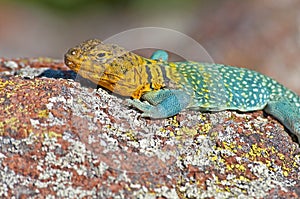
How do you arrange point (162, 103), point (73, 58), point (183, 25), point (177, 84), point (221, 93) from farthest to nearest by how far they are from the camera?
point (183, 25), point (221, 93), point (177, 84), point (162, 103), point (73, 58)

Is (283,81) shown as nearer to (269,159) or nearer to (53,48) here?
(269,159)

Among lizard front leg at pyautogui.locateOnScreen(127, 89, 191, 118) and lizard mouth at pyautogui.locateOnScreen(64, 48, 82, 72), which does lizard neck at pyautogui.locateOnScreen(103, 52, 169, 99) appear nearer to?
lizard front leg at pyautogui.locateOnScreen(127, 89, 191, 118)

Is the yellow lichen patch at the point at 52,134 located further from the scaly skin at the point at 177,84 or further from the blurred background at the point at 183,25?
the blurred background at the point at 183,25

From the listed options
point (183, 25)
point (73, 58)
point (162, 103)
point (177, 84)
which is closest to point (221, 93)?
point (177, 84)

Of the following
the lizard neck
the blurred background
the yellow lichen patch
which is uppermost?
the lizard neck

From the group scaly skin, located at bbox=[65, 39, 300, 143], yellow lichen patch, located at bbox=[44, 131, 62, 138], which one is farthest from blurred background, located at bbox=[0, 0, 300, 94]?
yellow lichen patch, located at bbox=[44, 131, 62, 138]

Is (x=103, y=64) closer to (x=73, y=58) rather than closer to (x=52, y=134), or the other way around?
(x=73, y=58)

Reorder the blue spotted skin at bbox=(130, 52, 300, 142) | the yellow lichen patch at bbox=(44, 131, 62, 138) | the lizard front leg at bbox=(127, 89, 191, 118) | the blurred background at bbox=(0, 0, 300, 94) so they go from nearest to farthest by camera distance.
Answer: the yellow lichen patch at bbox=(44, 131, 62, 138) → the lizard front leg at bbox=(127, 89, 191, 118) → the blue spotted skin at bbox=(130, 52, 300, 142) → the blurred background at bbox=(0, 0, 300, 94)

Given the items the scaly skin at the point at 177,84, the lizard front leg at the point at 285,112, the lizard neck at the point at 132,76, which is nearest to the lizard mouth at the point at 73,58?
the scaly skin at the point at 177,84
